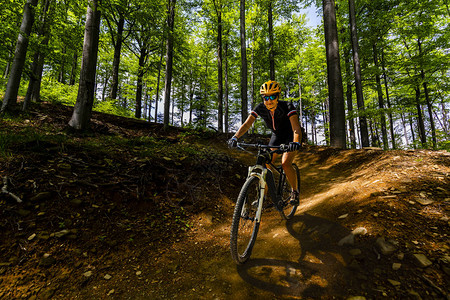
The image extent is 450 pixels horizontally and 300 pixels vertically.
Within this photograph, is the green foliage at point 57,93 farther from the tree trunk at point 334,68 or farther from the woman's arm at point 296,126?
the tree trunk at point 334,68

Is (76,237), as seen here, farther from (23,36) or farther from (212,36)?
(212,36)

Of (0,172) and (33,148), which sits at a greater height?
(33,148)

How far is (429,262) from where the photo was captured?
209 centimetres

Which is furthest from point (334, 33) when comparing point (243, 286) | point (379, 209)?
point (243, 286)

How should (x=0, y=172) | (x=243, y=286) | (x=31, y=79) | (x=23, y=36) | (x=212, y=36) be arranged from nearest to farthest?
(x=243, y=286) → (x=0, y=172) → (x=23, y=36) → (x=31, y=79) → (x=212, y=36)

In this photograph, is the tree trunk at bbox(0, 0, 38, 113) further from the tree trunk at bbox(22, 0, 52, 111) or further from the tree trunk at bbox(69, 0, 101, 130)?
the tree trunk at bbox(69, 0, 101, 130)

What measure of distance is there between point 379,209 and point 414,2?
16208mm

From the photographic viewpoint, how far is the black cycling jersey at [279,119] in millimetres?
3672

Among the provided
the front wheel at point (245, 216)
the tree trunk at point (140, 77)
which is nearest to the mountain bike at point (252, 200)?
the front wheel at point (245, 216)

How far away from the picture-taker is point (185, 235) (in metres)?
3.72

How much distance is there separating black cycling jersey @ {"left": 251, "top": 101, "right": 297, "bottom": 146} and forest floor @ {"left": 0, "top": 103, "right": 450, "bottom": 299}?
1.71 m

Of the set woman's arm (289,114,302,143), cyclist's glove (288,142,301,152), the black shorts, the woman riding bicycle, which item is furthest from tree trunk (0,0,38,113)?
cyclist's glove (288,142,301,152)

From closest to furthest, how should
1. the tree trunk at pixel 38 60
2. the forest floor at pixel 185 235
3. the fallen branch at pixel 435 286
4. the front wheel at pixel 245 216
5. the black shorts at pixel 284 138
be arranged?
the fallen branch at pixel 435 286
the forest floor at pixel 185 235
the front wheel at pixel 245 216
the black shorts at pixel 284 138
the tree trunk at pixel 38 60

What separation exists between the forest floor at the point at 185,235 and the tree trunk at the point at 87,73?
5.75 feet
